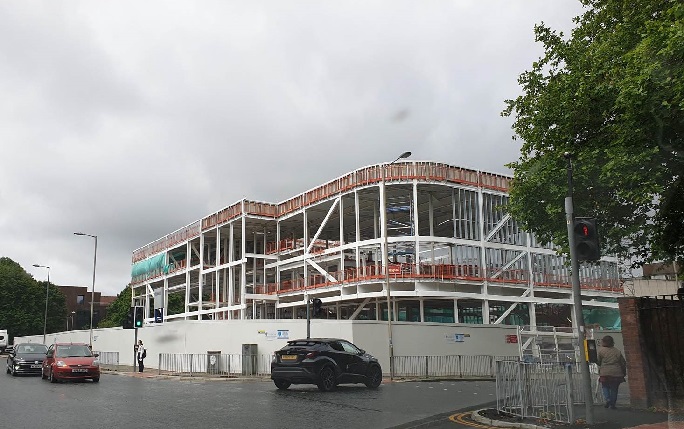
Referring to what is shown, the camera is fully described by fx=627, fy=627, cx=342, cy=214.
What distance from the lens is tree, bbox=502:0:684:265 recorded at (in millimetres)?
13938

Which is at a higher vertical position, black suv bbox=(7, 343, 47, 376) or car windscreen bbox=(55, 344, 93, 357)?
car windscreen bbox=(55, 344, 93, 357)

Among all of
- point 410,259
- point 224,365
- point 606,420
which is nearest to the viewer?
point 606,420

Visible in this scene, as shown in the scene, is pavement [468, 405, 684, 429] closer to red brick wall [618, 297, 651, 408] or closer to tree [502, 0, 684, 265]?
red brick wall [618, 297, 651, 408]

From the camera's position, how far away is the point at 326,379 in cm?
1912

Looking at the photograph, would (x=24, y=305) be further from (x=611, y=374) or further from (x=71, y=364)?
(x=611, y=374)

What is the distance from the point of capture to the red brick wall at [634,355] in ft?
42.9

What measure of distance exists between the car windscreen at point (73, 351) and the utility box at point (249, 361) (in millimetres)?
8317

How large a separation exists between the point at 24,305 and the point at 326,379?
73.0 m

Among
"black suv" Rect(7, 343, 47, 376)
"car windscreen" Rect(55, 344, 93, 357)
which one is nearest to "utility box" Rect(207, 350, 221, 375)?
"black suv" Rect(7, 343, 47, 376)

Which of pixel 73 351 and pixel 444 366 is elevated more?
pixel 73 351

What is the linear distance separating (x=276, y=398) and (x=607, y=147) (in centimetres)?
1086

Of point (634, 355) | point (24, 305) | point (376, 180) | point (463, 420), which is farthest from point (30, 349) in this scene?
point (24, 305)

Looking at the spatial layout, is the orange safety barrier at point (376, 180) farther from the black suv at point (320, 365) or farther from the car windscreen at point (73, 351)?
the car windscreen at point (73, 351)

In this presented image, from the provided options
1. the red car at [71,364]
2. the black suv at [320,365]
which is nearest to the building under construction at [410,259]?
the red car at [71,364]
